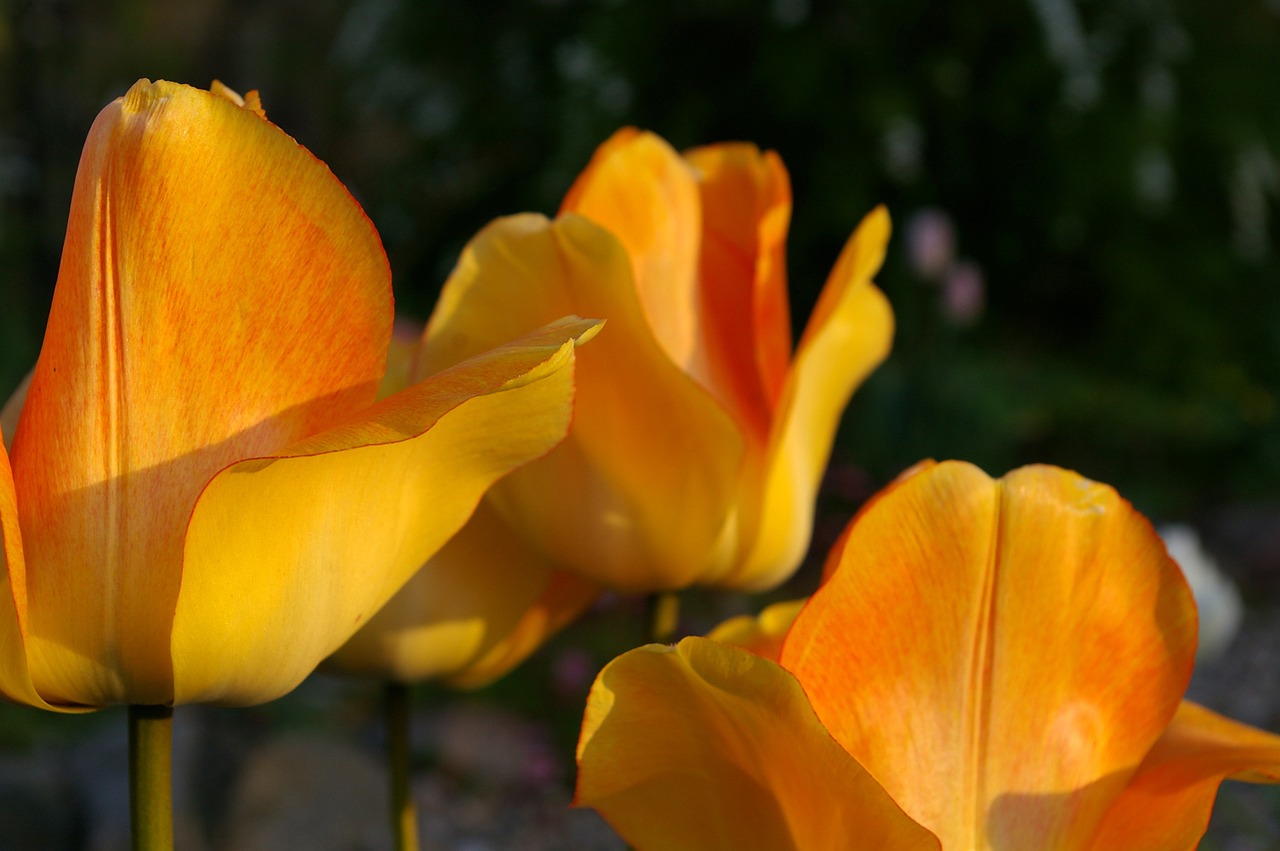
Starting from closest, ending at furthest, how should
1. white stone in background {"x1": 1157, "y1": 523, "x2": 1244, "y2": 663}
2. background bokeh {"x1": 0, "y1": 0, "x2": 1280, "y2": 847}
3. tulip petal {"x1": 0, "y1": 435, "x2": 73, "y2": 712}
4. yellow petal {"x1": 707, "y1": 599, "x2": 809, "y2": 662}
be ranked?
tulip petal {"x1": 0, "y1": 435, "x2": 73, "y2": 712} < yellow petal {"x1": 707, "y1": 599, "x2": 809, "y2": 662} < white stone in background {"x1": 1157, "y1": 523, "x2": 1244, "y2": 663} < background bokeh {"x1": 0, "y1": 0, "x2": 1280, "y2": 847}

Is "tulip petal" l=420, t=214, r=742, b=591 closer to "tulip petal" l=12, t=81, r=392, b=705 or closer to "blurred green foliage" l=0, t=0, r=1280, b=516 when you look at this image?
"tulip petal" l=12, t=81, r=392, b=705

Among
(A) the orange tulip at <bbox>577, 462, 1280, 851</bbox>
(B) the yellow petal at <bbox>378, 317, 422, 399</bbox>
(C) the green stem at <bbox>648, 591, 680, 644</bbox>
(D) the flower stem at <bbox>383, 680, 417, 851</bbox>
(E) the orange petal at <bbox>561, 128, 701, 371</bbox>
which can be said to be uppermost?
(E) the orange petal at <bbox>561, 128, 701, 371</bbox>

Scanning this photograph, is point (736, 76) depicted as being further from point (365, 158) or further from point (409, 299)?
point (365, 158)

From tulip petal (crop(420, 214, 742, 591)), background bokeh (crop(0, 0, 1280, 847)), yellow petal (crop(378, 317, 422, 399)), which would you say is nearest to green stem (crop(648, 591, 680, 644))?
tulip petal (crop(420, 214, 742, 591))

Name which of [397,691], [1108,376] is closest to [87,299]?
[397,691]

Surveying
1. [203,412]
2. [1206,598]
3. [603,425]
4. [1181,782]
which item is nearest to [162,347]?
[203,412]

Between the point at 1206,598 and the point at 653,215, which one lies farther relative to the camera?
the point at 1206,598

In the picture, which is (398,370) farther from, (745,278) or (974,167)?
(974,167)
